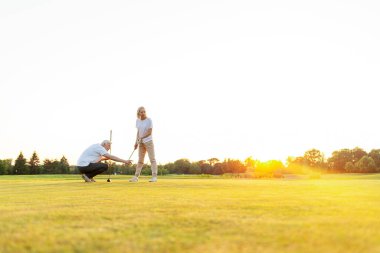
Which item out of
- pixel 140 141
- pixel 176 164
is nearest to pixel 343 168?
pixel 176 164

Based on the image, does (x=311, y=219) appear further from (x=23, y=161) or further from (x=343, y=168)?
(x=23, y=161)

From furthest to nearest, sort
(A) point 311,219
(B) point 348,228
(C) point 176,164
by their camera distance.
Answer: (C) point 176,164 → (A) point 311,219 → (B) point 348,228

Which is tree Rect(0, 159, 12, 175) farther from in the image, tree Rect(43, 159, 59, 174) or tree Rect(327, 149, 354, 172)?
tree Rect(327, 149, 354, 172)

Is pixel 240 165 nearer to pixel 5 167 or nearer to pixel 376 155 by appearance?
pixel 376 155

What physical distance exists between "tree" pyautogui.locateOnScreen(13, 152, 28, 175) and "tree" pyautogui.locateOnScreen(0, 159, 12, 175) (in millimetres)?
1175

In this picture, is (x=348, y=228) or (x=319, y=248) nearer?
(x=319, y=248)

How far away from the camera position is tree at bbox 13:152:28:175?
81.5m

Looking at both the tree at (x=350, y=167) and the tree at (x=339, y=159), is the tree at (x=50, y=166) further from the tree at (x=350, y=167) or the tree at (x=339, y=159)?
the tree at (x=339, y=159)

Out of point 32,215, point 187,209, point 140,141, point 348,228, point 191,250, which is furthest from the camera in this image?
point 140,141

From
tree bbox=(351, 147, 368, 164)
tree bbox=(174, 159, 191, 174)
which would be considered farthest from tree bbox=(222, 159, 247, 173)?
tree bbox=(351, 147, 368, 164)

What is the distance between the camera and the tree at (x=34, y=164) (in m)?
80.9

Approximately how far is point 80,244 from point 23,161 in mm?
87509

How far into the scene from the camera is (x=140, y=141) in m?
12.9

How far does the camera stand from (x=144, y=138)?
12.9m
